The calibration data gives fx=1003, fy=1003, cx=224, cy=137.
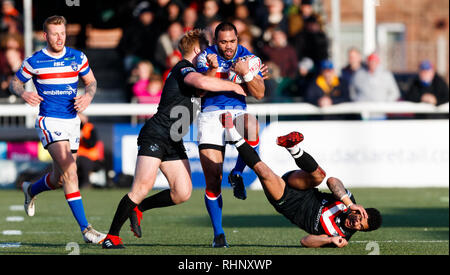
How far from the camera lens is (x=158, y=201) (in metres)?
10.4

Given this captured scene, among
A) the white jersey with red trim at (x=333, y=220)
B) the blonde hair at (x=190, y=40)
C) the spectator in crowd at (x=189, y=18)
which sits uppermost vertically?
the spectator in crowd at (x=189, y=18)

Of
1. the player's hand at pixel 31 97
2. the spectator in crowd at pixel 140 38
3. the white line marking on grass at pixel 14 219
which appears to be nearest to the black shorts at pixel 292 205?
the player's hand at pixel 31 97

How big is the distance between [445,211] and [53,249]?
22.1 ft

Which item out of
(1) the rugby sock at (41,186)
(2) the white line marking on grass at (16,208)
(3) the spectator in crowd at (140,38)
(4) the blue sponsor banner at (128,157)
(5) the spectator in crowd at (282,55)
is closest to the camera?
(1) the rugby sock at (41,186)

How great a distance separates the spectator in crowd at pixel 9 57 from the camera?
18970 millimetres

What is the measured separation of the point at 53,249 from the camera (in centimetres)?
1005

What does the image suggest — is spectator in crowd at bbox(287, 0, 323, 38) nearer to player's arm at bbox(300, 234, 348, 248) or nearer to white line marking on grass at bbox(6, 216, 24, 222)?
white line marking on grass at bbox(6, 216, 24, 222)

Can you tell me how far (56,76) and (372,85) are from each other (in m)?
9.86

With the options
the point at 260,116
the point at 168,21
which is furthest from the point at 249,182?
the point at 168,21

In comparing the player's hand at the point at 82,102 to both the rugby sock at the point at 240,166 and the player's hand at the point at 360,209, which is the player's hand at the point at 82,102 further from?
the player's hand at the point at 360,209

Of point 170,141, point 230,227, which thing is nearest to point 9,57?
point 230,227

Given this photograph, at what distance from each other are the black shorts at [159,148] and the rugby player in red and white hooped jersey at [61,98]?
748 mm

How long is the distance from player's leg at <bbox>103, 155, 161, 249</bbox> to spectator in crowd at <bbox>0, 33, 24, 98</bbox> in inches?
374

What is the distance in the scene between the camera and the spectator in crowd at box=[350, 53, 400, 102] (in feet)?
61.8
